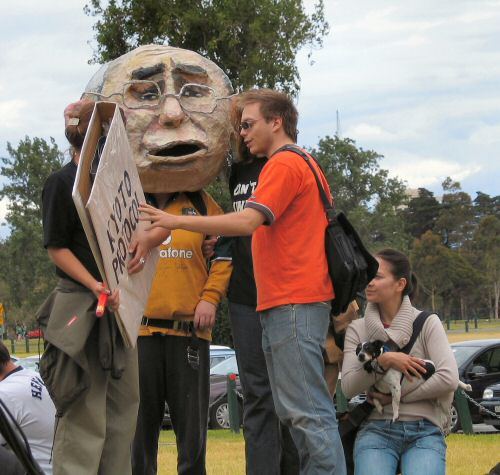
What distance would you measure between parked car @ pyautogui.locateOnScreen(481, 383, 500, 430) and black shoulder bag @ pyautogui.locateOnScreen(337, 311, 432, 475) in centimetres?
1151

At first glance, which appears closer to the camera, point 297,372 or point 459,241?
point 297,372

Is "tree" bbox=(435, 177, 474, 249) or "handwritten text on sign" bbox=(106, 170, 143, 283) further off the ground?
"tree" bbox=(435, 177, 474, 249)

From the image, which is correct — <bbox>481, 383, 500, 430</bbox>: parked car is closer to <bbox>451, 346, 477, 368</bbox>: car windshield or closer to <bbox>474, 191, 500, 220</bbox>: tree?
<bbox>451, 346, 477, 368</bbox>: car windshield

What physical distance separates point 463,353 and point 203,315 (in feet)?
41.4

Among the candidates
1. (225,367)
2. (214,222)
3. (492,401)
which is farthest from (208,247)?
(225,367)

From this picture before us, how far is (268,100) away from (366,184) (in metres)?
58.6

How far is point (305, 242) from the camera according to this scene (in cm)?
481

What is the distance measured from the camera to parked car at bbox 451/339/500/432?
16.9 meters

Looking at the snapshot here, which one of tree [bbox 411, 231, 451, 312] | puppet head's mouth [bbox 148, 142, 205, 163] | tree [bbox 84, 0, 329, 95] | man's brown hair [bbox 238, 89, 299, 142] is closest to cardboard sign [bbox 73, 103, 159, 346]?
man's brown hair [bbox 238, 89, 299, 142]

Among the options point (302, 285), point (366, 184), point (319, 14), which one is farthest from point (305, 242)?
point (366, 184)

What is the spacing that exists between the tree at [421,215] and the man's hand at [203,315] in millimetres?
77459

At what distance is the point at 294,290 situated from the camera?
4.76 m

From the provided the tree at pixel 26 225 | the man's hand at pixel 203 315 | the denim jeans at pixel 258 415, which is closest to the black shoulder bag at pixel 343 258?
the denim jeans at pixel 258 415

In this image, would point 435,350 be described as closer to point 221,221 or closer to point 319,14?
point 221,221
